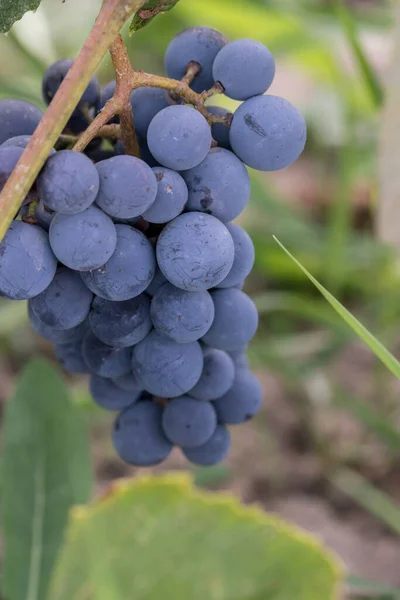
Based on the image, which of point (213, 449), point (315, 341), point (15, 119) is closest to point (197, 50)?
point (15, 119)

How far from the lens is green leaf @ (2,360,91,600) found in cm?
91

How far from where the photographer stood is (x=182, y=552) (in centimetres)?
50

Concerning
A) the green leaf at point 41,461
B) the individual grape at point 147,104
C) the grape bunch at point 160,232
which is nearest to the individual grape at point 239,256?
the grape bunch at point 160,232

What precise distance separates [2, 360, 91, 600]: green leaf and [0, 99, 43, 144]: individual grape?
0.43 meters

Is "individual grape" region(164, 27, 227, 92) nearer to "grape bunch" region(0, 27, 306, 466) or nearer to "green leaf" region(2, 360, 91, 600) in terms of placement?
"grape bunch" region(0, 27, 306, 466)

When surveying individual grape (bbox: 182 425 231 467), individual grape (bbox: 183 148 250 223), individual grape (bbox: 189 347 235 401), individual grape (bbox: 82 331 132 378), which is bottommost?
individual grape (bbox: 182 425 231 467)

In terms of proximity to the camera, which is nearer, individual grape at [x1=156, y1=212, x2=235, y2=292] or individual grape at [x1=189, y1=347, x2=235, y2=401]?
individual grape at [x1=156, y1=212, x2=235, y2=292]

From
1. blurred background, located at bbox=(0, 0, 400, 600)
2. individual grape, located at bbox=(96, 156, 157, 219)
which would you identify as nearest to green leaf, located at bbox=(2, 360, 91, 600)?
blurred background, located at bbox=(0, 0, 400, 600)

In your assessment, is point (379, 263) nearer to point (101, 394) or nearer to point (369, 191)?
point (369, 191)

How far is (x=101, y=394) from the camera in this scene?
68 centimetres

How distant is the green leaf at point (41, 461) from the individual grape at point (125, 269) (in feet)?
1.45

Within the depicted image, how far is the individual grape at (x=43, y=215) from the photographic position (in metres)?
0.48

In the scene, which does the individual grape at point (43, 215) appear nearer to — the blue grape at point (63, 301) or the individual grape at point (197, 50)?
the blue grape at point (63, 301)

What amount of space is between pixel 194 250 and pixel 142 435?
26cm
